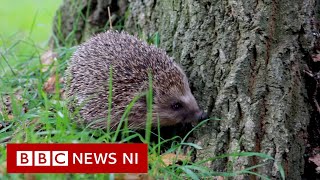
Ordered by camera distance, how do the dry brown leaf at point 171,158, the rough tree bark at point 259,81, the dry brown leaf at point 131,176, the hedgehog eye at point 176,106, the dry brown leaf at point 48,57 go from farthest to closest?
the dry brown leaf at point 48,57
the hedgehog eye at point 176,106
the rough tree bark at point 259,81
the dry brown leaf at point 171,158
the dry brown leaf at point 131,176

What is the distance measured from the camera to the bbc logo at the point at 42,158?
12.6 ft

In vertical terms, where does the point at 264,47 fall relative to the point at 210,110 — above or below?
above

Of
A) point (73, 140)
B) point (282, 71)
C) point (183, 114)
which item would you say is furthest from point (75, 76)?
point (282, 71)

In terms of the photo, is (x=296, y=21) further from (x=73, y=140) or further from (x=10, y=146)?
(x=10, y=146)

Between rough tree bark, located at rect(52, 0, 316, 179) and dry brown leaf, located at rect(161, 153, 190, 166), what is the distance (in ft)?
0.61

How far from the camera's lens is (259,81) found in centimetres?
490

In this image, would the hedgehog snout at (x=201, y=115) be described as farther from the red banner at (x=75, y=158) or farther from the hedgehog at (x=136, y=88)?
the red banner at (x=75, y=158)

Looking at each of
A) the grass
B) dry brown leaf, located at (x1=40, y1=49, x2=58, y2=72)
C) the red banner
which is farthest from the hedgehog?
dry brown leaf, located at (x1=40, y1=49, x2=58, y2=72)

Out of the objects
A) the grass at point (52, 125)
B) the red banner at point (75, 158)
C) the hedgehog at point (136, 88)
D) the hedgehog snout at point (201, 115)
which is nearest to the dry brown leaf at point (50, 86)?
the grass at point (52, 125)

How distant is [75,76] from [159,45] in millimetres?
952

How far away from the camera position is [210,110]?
202 inches

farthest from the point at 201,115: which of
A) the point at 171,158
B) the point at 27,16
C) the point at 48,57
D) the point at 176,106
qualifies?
the point at 27,16

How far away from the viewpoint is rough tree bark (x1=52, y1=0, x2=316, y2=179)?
4805mm

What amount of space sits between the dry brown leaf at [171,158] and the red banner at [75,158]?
0.60 metres
